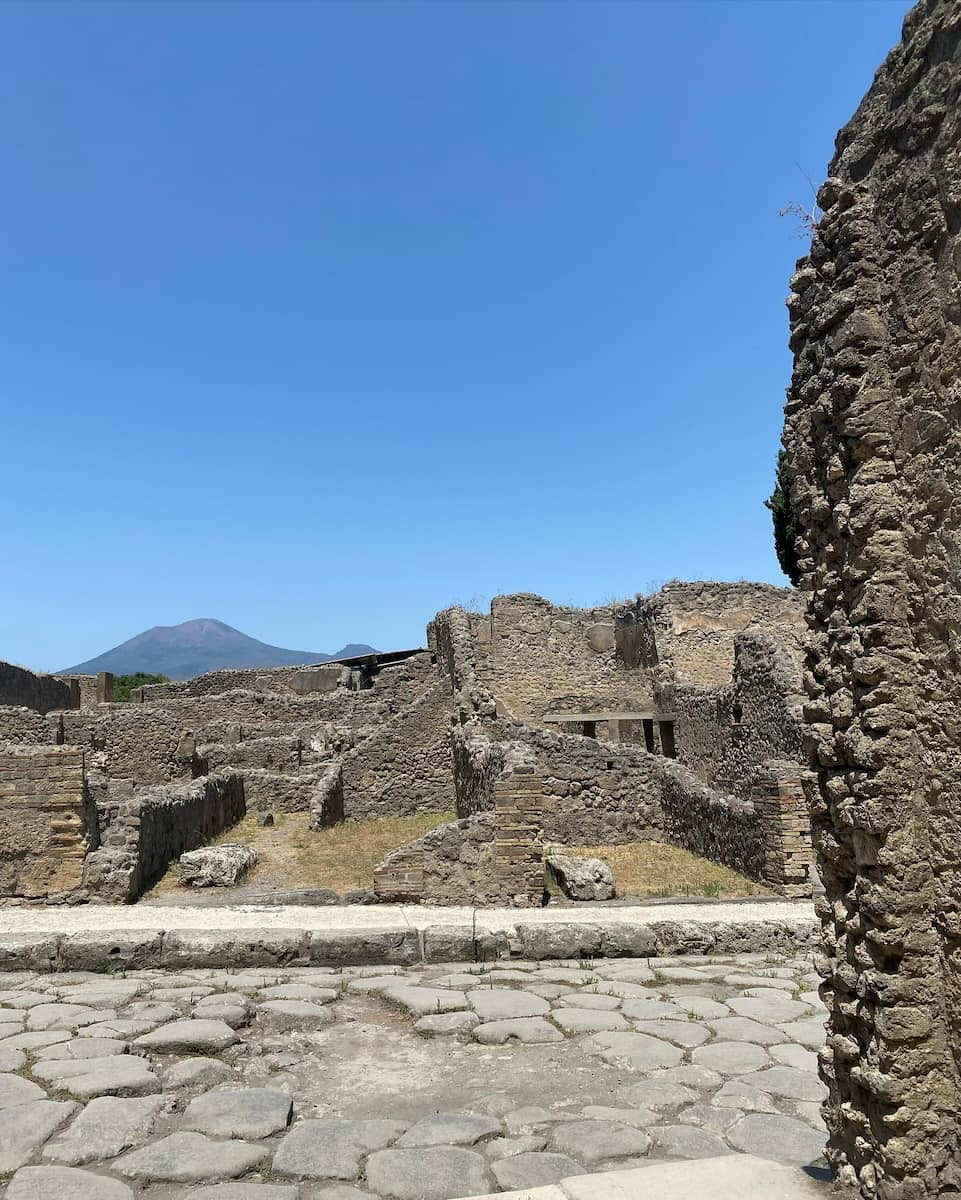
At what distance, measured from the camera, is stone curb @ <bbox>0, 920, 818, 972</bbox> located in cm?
599

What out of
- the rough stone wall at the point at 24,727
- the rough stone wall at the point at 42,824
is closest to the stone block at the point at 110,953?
the rough stone wall at the point at 42,824

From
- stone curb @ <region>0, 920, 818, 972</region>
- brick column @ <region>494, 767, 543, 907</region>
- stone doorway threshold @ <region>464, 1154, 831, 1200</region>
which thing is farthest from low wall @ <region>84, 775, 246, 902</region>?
stone doorway threshold @ <region>464, 1154, 831, 1200</region>

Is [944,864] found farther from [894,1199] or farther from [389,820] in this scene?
[389,820]

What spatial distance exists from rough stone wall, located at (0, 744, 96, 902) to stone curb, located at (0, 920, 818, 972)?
3.18 metres

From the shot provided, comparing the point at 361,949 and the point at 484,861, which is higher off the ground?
the point at 484,861

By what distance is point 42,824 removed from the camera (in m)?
9.23

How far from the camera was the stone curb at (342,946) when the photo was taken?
19.6 feet

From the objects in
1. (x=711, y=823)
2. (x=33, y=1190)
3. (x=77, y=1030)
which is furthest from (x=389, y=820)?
(x=33, y=1190)

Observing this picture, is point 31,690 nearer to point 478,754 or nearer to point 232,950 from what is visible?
point 478,754

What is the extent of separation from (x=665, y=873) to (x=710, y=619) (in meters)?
11.9

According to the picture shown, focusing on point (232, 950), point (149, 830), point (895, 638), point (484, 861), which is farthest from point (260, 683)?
point (895, 638)

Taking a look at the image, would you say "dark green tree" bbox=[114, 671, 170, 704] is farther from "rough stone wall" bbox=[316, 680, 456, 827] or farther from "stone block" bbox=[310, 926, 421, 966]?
"stone block" bbox=[310, 926, 421, 966]

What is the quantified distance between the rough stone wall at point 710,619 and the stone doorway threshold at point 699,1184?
1945 cm

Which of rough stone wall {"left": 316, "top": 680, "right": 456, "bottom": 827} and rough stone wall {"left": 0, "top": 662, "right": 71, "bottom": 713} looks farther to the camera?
rough stone wall {"left": 0, "top": 662, "right": 71, "bottom": 713}
